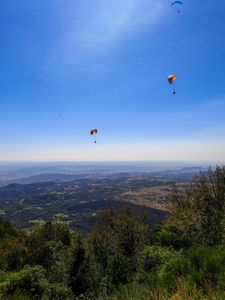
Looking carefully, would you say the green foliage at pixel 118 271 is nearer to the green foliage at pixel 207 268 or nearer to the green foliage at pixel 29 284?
the green foliage at pixel 29 284

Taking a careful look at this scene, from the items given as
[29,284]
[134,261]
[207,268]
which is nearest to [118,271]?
[134,261]

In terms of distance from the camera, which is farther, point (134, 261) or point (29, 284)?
point (134, 261)

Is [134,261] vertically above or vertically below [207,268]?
below

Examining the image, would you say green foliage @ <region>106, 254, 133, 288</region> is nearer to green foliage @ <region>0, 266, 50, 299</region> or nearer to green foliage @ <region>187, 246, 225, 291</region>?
green foliage @ <region>0, 266, 50, 299</region>

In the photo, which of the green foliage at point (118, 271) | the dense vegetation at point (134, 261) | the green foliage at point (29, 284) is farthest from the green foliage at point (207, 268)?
the green foliage at point (118, 271)

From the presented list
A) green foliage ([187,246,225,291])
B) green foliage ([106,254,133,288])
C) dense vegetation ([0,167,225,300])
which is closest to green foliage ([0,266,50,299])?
dense vegetation ([0,167,225,300])

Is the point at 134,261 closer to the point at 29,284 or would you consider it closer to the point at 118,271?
the point at 118,271

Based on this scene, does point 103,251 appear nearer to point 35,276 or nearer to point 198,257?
point 35,276

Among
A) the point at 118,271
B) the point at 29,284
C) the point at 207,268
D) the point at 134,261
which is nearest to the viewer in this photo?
the point at 207,268

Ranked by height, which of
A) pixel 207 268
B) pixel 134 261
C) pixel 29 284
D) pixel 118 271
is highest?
pixel 207 268

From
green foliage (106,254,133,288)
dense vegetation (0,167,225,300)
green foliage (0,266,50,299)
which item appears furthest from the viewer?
green foliage (106,254,133,288)
